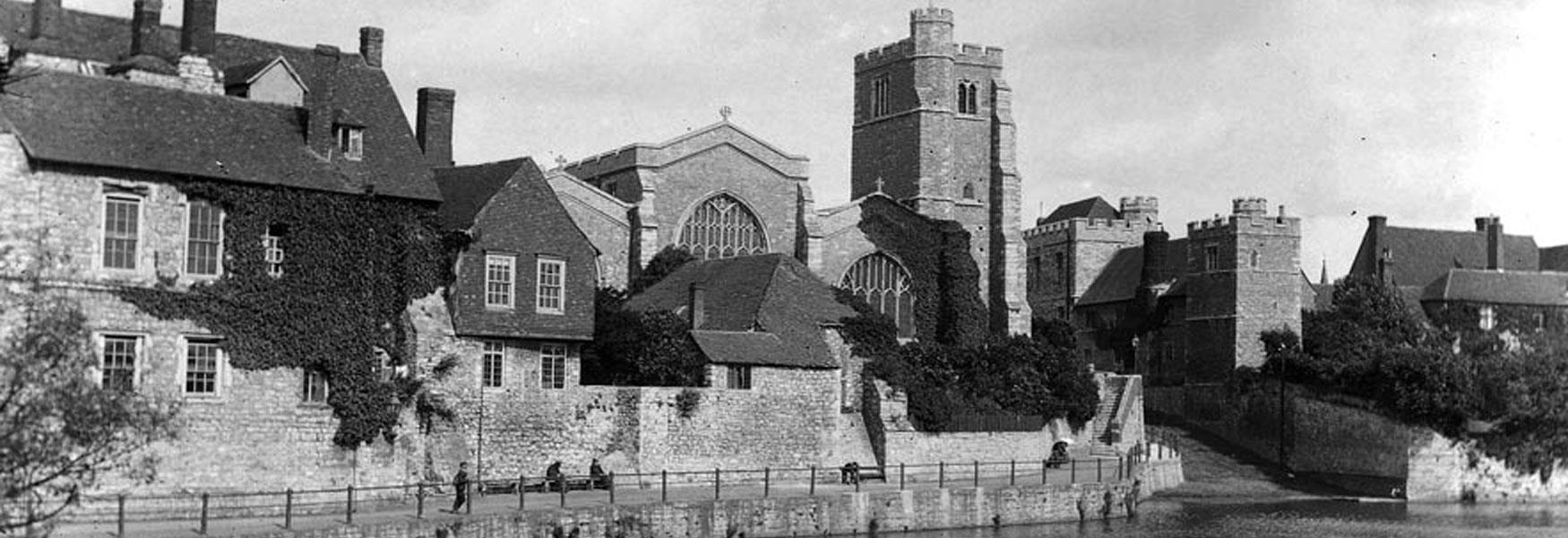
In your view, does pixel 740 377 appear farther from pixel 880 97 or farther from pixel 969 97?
pixel 880 97

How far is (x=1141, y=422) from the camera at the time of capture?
69438 mm

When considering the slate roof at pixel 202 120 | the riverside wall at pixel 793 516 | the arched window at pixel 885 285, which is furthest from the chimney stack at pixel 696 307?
the arched window at pixel 885 285

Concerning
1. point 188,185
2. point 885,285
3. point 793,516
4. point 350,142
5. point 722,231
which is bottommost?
point 793,516

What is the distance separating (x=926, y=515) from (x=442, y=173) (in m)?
14.3

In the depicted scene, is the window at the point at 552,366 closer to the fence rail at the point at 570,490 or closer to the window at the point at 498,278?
the window at the point at 498,278

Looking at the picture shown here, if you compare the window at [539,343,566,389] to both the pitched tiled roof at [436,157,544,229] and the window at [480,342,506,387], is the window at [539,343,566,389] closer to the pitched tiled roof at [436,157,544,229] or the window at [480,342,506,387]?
the window at [480,342,506,387]

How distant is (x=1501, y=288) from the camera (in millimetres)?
79062

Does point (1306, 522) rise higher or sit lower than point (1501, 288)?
lower

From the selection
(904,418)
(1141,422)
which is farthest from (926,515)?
(1141,422)

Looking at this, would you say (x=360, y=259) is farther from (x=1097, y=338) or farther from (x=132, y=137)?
(x=1097, y=338)

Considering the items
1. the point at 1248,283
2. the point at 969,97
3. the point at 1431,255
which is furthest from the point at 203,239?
the point at 1431,255

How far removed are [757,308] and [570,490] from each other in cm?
1289

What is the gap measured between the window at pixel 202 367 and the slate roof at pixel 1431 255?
60.8m

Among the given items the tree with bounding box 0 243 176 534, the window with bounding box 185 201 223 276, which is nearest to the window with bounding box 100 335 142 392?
the window with bounding box 185 201 223 276
